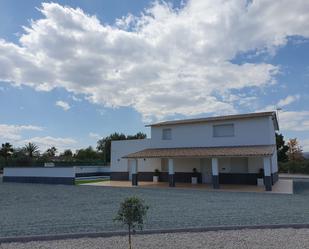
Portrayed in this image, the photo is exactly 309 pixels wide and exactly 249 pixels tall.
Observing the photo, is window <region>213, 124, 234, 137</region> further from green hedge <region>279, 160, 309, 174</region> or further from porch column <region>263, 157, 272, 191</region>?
green hedge <region>279, 160, 309, 174</region>

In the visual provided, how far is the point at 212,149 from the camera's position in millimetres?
24656

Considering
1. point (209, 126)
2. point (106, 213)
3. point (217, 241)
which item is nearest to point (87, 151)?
point (209, 126)

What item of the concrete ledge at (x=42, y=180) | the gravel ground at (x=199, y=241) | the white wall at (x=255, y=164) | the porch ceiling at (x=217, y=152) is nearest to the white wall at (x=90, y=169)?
the concrete ledge at (x=42, y=180)

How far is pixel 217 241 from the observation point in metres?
7.23

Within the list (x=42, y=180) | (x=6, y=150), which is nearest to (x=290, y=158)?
(x=42, y=180)

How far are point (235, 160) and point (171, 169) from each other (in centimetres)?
525

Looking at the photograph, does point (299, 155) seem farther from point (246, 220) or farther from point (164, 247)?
point (164, 247)

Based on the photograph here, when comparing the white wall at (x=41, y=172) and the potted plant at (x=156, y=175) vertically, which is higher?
the white wall at (x=41, y=172)

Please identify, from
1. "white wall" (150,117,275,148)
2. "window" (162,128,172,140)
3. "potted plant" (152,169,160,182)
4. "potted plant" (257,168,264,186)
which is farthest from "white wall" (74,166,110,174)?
"potted plant" (257,168,264,186)

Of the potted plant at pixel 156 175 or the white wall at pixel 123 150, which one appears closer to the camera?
the potted plant at pixel 156 175

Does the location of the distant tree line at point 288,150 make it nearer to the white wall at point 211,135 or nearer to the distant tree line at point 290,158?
the distant tree line at point 290,158

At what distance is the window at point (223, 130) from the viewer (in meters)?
25.6

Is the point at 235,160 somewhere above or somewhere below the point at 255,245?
above

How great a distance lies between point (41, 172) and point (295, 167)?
31.7 m
